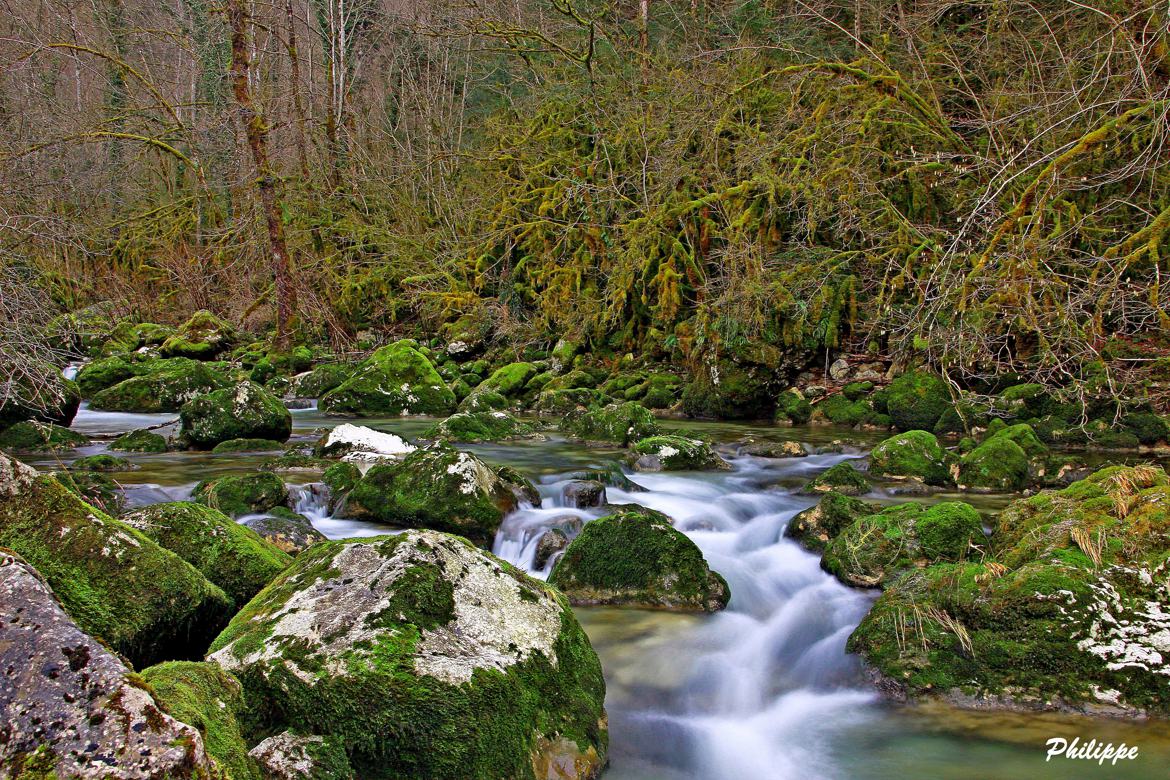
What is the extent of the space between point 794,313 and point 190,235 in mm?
19144

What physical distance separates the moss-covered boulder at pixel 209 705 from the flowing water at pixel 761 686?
1.69m

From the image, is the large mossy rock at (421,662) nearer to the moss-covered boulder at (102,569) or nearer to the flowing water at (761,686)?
the moss-covered boulder at (102,569)

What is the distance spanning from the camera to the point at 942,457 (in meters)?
8.13

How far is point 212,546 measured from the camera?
12.5 feet

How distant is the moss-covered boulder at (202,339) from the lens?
1830 cm

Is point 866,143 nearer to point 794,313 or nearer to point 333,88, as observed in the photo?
point 794,313

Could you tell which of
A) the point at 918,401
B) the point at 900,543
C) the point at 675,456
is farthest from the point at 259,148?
the point at 900,543

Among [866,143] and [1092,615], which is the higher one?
[866,143]

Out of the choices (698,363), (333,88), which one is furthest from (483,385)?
(333,88)

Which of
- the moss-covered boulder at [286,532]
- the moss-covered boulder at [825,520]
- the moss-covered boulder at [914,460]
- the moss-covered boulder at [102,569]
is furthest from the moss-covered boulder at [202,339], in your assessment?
the moss-covered boulder at [102,569]

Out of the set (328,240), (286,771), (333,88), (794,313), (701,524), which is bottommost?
(701,524)

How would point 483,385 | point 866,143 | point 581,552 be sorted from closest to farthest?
point 581,552
point 866,143
point 483,385

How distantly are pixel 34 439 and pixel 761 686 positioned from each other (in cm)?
892

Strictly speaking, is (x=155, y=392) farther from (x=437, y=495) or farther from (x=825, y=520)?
(x=825, y=520)
